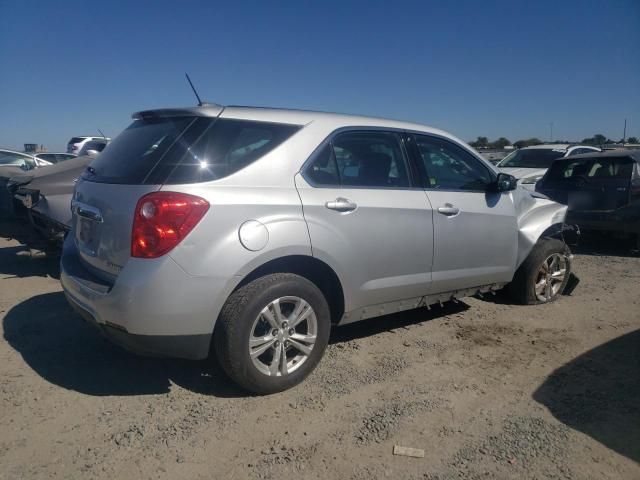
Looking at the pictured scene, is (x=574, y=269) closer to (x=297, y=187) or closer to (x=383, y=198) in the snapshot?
(x=383, y=198)

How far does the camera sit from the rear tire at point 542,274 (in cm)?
468

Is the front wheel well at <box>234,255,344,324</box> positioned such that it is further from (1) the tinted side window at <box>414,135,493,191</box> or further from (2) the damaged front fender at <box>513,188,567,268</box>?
(2) the damaged front fender at <box>513,188,567,268</box>

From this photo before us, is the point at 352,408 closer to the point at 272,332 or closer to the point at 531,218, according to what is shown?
the point at 272,332

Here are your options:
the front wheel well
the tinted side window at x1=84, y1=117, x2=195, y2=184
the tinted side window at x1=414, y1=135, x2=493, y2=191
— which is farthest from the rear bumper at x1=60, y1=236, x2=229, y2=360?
the tinted side window at x1=414, y1=135, x2=493, y2=191

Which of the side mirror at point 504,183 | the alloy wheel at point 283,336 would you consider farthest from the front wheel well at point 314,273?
the side mirror at point 504,183

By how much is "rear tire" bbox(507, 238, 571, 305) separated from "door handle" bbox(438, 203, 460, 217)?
1251 mm

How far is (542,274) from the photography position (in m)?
4.88

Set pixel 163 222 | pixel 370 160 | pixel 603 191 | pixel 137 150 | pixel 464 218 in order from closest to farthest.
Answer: pixel 163 222
pixel 137 150
pixel 370 160
pixel 464 218
pixel 603 191

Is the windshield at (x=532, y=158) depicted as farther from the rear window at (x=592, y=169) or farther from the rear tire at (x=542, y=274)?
the rear tire at (x=542, y=274)

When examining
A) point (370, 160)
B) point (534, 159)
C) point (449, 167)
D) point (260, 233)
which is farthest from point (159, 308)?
point (534, 159)

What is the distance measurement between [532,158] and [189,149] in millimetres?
10767

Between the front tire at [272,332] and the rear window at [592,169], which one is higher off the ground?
the rear window at [592,169]

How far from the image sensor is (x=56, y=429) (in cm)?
268

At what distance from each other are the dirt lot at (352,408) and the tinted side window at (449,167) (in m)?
1.25
